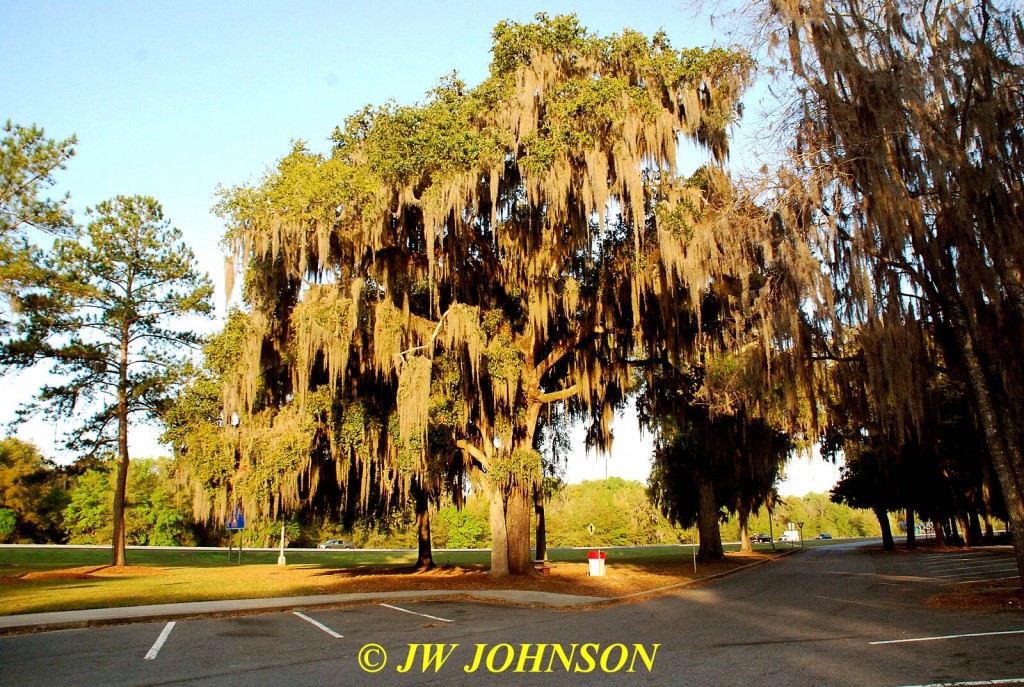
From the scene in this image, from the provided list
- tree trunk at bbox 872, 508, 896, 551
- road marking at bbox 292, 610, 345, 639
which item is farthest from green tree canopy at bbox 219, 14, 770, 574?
tree trunk at bbox 872, 508, 896, 551

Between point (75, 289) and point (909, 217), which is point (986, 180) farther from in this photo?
point (75, 289)

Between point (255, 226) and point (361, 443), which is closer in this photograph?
point (255, 226)

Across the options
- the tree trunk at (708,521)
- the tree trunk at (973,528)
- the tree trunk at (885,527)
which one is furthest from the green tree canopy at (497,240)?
the tree trunk at (973,528)

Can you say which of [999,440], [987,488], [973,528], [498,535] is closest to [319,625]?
[498,535]

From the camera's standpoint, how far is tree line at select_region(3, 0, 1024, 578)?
12789 mm

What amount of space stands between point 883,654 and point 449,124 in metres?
14.9

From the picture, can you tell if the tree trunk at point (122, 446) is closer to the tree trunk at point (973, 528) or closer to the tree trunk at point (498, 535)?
the tree trunk at point (498, 535)

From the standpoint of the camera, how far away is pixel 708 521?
3216 centimetres

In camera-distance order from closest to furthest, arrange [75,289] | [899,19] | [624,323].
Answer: [899,19] < [624,323] < [75,289]

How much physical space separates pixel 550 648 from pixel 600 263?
39.4 ft

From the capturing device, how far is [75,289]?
28734 mm

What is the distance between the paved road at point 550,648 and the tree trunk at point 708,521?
16420 millimetres

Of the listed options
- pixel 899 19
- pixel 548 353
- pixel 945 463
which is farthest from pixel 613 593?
pixel 945 463

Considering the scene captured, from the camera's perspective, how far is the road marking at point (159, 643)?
8.81 meters
